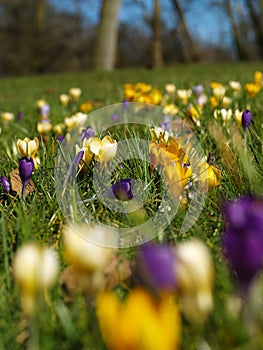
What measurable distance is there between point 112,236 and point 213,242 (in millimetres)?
212

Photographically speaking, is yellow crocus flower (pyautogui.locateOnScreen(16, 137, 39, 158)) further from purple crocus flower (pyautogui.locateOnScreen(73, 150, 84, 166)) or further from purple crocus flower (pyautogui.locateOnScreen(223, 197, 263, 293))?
purple crocus flower (pyautogui.locateOnScreen(223, 197, 263, 293))

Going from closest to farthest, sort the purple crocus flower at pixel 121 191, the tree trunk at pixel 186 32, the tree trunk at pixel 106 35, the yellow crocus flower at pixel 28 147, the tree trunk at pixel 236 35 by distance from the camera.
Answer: the purple crocus flower at pixel 121 191
the yellow crocus flower at pixel 28 147
the tree trunk at pixel 106 35
the tree trunk at pixel 186 32
the tree trunk at pixel 236 35

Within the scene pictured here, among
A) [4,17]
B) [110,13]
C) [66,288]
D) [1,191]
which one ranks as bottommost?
[66,288]

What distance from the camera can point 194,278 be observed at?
659 mm

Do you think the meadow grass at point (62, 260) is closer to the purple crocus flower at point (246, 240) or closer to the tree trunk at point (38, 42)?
the purple crocus flower at point (246, 240)

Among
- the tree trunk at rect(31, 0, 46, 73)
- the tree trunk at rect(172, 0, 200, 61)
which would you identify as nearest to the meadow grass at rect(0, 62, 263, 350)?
the tree trunk at rect(31, 0, 46, 73)

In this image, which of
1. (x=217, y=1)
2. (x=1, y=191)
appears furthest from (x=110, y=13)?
(x=217, y=1)

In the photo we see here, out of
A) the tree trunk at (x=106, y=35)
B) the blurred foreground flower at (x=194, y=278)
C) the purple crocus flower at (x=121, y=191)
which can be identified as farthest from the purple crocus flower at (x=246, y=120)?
the tree trunk at (x=106, y=35)

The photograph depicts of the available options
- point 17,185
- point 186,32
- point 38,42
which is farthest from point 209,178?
point 186,32

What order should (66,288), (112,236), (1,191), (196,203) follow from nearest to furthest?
1. (66,288)
2. (112,236)
3. (196,203)
4. (1,191)

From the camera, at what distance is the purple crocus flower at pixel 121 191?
1.25m

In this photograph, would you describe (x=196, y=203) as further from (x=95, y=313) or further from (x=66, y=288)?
(x=95, y=313)

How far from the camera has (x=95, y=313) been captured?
73 centimetres

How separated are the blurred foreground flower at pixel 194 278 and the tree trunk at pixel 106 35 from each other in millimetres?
10123
